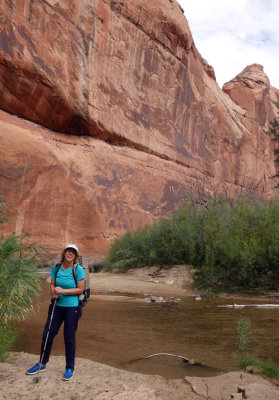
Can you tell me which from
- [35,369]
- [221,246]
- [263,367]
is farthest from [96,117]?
[263,367]

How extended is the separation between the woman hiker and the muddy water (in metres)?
0.77

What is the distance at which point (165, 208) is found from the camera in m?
22.6

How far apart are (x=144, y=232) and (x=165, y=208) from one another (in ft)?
27.5

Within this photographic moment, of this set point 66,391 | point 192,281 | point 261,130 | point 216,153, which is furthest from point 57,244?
point 261,130

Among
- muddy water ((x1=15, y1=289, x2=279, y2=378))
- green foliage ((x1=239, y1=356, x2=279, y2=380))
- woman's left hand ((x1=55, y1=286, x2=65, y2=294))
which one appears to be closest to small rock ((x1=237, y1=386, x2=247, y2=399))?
green foliage ((x1=239, y1=356, x2=279, y2=380))

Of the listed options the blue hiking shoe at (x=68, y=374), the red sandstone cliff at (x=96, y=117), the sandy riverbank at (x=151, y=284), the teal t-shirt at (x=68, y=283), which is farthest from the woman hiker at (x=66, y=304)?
the red sandstone cliff at (x=96, y=117)

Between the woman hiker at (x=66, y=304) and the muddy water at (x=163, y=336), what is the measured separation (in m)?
0.77

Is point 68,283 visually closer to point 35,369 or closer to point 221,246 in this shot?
point 35,369

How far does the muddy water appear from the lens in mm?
3939

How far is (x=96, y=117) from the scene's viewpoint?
1984 centimetres

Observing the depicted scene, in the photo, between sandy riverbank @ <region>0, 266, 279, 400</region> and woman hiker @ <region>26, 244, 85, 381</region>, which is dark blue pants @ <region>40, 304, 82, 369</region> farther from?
sandy riverbank @ <region>0, 266, 279, 400</region>

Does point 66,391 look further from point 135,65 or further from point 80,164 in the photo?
point 135,65

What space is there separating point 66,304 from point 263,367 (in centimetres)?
205

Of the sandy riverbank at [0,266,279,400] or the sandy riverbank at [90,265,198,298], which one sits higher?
the sandy riverbank at [0,266,279,400]
